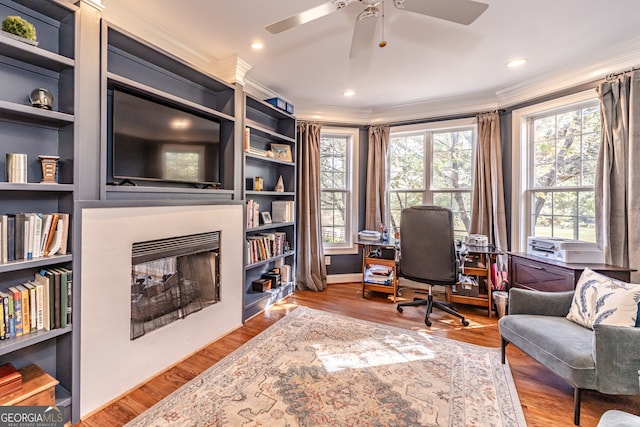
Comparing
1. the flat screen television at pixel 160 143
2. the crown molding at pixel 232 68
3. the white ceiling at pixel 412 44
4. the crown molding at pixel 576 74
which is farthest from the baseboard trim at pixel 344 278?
the crown molding at pixel 576 74

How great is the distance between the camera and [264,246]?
3236mm

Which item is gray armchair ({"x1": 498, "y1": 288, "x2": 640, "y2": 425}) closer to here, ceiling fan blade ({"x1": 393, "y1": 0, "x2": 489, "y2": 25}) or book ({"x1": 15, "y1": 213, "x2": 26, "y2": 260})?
ceiling fan blade ({"x1": 393, "y1": 0, "x2": 489, "y2": 25})

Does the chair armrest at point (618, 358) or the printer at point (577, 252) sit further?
the printer at point (577, 252)

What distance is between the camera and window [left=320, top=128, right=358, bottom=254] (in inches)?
168

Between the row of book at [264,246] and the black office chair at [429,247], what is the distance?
4.84 feet

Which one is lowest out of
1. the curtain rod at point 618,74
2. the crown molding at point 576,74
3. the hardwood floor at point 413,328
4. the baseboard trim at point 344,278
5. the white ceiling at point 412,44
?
the hardwood floor at point 413,328

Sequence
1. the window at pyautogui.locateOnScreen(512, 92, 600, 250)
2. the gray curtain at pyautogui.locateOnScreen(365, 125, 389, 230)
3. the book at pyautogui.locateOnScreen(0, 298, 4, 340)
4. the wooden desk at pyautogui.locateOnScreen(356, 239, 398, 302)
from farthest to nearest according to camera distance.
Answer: the gray curtain at pyautogui.locateOnScreen(365, 125, 389, 230)
the wooden desk at pyautogui.locateOnScreen(356, 239, 398, 302)
the window at pyautogui.locateOnScreen(512, 92, 600, 250)
the book at pyautogui.locateOnScreen(0, 298, 4, 340)

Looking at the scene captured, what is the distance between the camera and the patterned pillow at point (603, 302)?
1.64m

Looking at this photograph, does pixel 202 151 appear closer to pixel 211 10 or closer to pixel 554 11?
pixel 211 10

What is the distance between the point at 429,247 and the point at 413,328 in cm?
80

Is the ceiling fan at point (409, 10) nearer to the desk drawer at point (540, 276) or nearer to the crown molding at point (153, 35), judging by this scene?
the crown molding at point (153, 35)

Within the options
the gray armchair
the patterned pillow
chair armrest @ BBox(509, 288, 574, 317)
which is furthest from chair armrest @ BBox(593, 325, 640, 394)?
chair armrest @ BBox(509, 288, 574, 317)

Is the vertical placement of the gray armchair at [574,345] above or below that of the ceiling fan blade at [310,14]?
below

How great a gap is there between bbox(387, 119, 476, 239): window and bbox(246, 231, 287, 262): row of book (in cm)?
173
